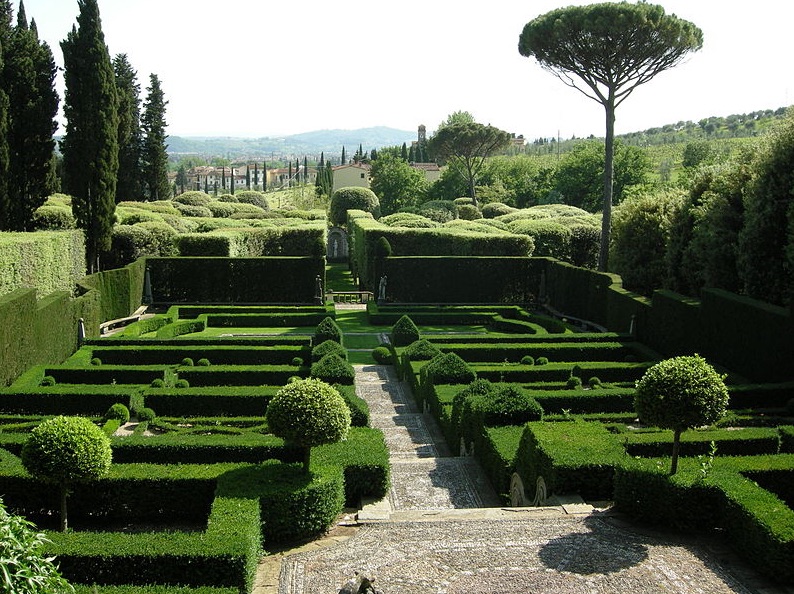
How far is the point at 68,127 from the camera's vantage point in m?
32.0

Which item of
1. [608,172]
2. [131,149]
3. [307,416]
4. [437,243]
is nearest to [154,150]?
[131,149]

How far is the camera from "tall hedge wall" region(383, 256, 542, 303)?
35.8 metres

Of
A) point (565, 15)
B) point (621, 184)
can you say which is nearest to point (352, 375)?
point (565, 15)

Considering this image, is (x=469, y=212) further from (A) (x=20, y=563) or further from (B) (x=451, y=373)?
(A) (x=20, y=563)

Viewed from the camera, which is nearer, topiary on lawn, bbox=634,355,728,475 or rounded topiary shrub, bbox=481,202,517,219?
topiary on lawn, bbox=634,355,728,475

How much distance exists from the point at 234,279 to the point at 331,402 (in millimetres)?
25370

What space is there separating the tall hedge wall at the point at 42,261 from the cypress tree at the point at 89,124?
1791mm

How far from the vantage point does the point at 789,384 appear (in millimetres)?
17359

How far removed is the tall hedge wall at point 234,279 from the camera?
35344 millimetres

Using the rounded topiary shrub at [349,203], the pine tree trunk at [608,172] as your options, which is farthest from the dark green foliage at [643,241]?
the rounded topiary shrub at [349,203]

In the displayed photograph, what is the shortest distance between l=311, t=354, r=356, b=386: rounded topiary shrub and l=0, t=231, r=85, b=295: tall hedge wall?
1067 centimetres

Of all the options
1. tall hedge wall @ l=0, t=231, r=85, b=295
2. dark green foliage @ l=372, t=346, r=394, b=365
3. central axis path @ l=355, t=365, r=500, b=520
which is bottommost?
central axis path @ l=355, t=365, r=500, b=520

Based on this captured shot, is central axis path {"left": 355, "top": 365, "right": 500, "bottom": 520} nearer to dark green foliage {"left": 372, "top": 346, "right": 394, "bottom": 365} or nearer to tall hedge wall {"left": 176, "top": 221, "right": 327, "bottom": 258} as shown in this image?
dark green foliage {"left": 372, "top": 346, "right": 394, "bottom": 365}

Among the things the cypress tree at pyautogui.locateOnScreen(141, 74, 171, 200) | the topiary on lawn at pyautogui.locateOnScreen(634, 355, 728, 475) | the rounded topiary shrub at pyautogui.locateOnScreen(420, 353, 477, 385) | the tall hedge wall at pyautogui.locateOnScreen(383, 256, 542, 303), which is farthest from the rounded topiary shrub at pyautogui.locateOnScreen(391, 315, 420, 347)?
the cypress tree at pyautogui.locateOnScreen(141, 74, 171, 200)
